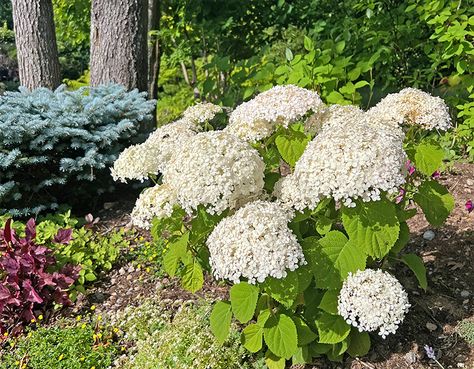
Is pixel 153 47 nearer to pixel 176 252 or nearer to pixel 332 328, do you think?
pixel 176 252

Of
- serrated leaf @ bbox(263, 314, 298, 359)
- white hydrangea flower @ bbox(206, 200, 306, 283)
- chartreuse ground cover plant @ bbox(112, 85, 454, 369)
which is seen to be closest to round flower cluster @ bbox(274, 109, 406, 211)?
chartreuse ground cover plant @ bbox(112, 85, 454, 369)

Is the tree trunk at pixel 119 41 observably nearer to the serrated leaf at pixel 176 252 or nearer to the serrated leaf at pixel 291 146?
the serrated leaf at pixel 176 252

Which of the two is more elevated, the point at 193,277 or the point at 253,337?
the point at 193,277

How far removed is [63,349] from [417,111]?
214cm

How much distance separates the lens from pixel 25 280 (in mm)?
3020

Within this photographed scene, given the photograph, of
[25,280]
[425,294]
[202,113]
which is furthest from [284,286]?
[25,280]

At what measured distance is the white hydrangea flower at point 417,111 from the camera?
7.42ft

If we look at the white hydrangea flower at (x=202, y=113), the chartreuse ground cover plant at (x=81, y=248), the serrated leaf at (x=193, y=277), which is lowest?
the chartreuse ground cover plant at (x=81, y=248)

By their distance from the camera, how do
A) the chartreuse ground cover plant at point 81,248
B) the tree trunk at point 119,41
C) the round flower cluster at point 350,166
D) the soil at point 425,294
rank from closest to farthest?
1. the round flower cluster at point 350,166
2. the soil at point 425,294
3. the chartreuse ground cover plant at point 81,248
4. the tree trunk at point 119,41

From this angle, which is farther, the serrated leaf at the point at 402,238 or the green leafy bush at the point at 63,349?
the green leafy bush at the point at 63,349

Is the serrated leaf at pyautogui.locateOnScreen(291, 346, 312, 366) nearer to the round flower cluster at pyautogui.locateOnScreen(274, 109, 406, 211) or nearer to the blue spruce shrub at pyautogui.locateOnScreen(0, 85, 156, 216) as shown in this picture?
the round flower cluster at pyautogui.locateOnScreen(274, 109, 406, 211)

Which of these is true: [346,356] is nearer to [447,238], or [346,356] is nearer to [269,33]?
[447,238]

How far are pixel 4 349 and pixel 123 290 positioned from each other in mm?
737

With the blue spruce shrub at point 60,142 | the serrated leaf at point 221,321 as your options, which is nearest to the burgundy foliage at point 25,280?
the blue spruce shrub at point 60,142
